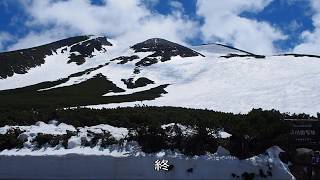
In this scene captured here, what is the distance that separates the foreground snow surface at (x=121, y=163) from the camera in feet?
64.2

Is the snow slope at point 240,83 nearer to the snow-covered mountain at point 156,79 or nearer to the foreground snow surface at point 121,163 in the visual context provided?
the snow-covered mountain at point 156,79

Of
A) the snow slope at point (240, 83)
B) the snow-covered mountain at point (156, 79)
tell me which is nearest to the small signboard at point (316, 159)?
the snow slope at point (240, 83)

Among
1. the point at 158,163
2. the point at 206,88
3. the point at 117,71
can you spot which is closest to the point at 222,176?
the point at 158,163

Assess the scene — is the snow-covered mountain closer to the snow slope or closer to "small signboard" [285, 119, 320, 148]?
the snow slope

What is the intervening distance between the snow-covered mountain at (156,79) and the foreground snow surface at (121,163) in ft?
97.3

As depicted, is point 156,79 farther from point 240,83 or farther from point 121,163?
point 121,163

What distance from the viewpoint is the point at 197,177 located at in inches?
767

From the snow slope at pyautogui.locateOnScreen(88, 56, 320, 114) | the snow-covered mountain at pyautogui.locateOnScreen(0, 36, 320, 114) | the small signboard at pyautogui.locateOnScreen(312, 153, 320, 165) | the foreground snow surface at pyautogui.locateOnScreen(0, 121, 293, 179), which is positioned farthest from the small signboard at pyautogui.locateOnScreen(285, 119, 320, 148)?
the snow-covered mountain at pyautogui.locateOnScreen(0, 36, 320, 114)

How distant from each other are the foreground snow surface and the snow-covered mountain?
97.3 ft

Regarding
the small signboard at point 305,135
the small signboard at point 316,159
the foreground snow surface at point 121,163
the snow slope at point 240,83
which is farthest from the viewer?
the snow slope at point 240,83

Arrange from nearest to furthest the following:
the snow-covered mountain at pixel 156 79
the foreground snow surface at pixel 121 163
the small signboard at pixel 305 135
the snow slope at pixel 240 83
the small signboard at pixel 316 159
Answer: the small signboard at pixel 316 159 → the foreground snow surface at pixel 121 163 → the small signboard at pixel 305 135 → the snow slope at pixel 240 83 → the snow-covered mountain at pixel 156 79

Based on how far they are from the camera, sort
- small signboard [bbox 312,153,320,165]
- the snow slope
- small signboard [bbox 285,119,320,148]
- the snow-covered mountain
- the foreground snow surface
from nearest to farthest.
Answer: small signboard [bbox 312,153,320,165] < the foreground snow surface < small signboard [bbox 285,119,320,148] < the snow slope < the snow-covered mountain

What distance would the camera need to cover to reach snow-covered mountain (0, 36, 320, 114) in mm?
59625

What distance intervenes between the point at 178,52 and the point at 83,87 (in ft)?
158
